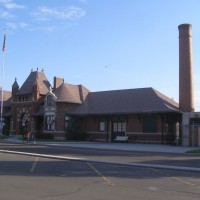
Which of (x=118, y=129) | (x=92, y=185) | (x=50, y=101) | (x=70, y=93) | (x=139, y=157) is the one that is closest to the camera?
(x=92, y=185)

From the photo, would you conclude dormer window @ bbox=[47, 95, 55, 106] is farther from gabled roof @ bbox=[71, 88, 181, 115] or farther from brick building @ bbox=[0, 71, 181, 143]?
gabled roof @ bbox=[71, 88, 181, 115]

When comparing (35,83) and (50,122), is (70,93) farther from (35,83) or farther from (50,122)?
(35,83)

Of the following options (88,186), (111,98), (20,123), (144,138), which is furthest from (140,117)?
(88,186)

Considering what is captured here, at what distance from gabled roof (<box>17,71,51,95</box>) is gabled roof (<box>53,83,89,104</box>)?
4.70m

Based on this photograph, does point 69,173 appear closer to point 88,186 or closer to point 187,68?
point 88,186

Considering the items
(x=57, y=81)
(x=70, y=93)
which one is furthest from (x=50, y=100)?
(x=57, y=81)

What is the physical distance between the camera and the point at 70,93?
54000 millimetres

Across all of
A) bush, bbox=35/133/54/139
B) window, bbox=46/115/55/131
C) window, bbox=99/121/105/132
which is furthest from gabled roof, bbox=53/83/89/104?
window, bbox=99/121/105/132

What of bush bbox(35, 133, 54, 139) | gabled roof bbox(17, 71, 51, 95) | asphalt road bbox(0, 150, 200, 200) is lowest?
asphalt road bbox(0, 150, 200, 200)

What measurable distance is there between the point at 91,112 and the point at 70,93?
6.13 metres

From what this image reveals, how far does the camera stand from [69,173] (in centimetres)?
1519

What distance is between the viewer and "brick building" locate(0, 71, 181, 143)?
44094mm

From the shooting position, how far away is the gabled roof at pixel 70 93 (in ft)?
172

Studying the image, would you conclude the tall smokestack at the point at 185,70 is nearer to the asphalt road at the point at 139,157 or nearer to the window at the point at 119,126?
the window at the point at 119,126
